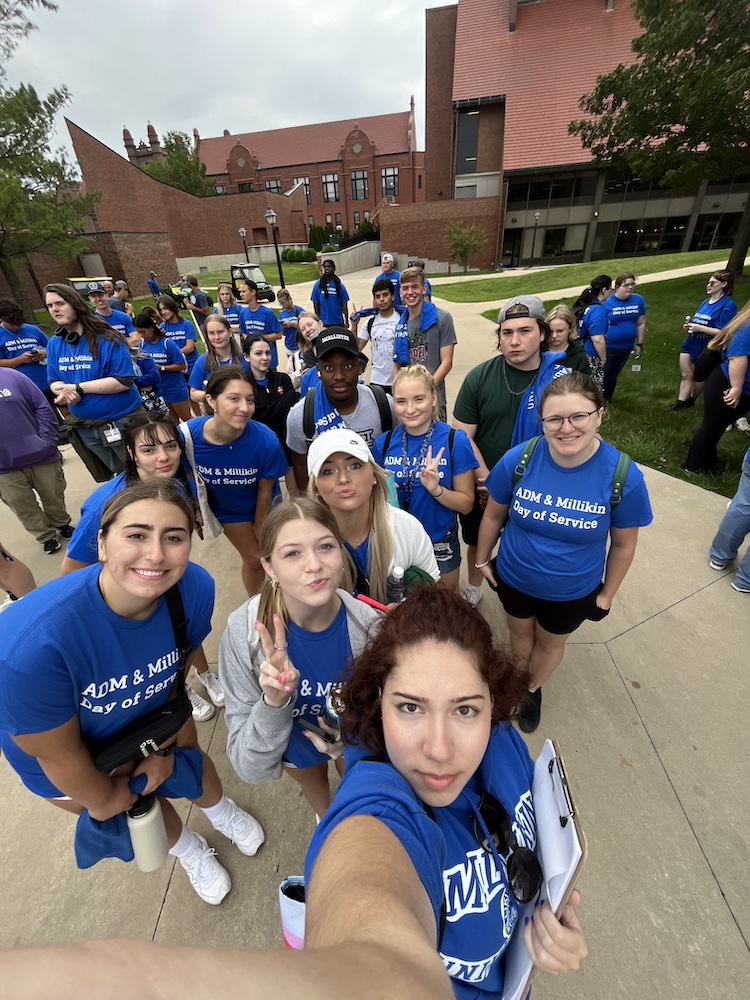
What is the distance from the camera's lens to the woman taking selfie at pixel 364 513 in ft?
6.59

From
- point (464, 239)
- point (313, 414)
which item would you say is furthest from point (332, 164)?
point (313, 414)

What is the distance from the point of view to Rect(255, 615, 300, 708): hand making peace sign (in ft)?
4.32

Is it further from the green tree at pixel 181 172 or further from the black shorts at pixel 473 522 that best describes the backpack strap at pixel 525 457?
the green tree at pixel 181 172

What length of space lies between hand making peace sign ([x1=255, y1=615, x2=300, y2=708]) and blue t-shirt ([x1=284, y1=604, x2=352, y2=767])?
0.17m

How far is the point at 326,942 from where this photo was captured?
76cm

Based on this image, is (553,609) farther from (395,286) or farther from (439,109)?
(439,109)

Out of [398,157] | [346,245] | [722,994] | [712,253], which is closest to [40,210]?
[346,245]

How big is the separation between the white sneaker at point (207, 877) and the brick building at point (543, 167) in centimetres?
3404

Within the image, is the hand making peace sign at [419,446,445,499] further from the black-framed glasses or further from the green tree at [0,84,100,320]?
the green tree at [0,84,100,320]

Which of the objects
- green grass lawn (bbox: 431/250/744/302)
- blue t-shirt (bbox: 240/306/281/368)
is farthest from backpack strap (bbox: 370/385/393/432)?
green grass lawn (bbox: 431/250/744/302)

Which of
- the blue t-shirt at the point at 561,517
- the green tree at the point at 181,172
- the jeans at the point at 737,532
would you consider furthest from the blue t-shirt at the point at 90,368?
the green tree at the point at 181,172

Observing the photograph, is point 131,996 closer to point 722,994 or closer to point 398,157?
point 722,994

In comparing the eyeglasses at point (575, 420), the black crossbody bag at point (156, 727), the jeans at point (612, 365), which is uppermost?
the eyeglasses at point (575, 420)

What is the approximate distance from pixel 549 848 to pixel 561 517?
133 cm
